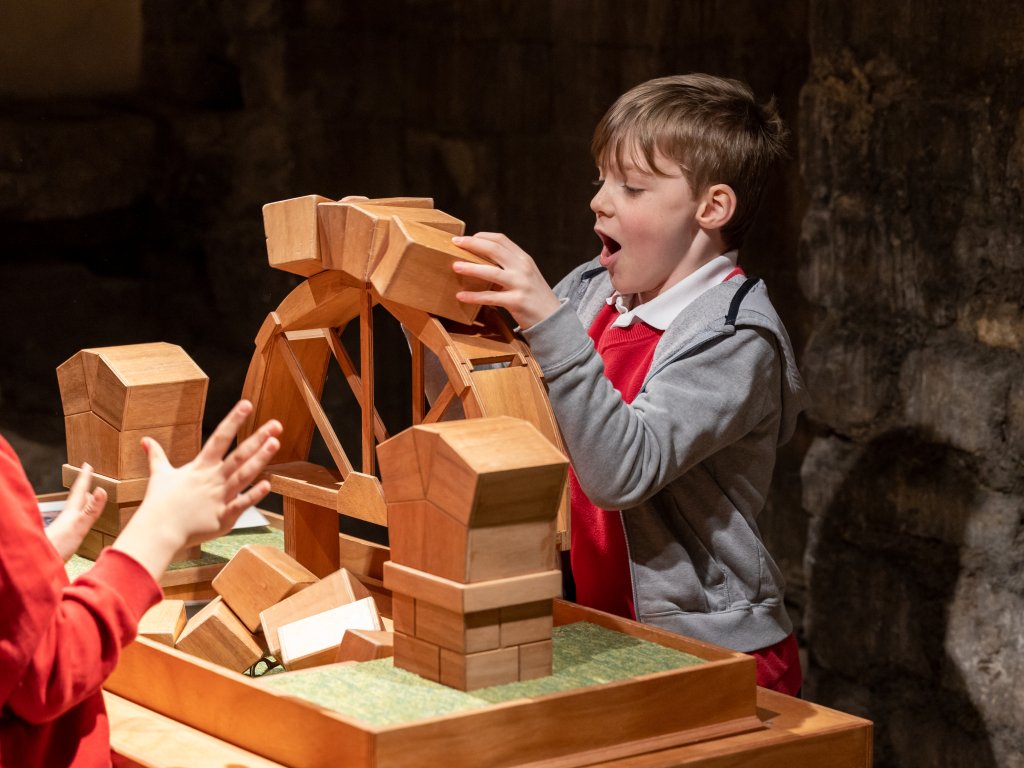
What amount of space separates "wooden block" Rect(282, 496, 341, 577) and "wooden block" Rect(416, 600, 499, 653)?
19.4 inches

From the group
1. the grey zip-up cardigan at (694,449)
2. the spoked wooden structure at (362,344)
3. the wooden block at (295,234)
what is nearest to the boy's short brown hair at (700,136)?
the grey zip-up cardigan at (694,449)

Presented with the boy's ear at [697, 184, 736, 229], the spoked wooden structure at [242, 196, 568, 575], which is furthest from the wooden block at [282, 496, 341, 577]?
the boy's ear at [697, 184, 736, 229]

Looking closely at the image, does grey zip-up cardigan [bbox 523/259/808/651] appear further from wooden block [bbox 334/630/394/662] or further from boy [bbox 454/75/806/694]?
wooden block [bbox 334/630/394/662]

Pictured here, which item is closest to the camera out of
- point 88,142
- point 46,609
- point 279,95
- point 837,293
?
point 46,609

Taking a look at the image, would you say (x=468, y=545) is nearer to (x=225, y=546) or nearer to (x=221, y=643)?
(x=221, y=643)

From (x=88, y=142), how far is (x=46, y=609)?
2.41 meters

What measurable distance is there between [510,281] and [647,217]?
270 mm

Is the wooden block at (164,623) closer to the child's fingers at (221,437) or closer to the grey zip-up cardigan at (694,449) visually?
the child's fingers at (221,437)

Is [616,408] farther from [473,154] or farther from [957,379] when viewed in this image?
[473,154]

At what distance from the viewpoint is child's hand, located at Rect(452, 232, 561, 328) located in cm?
149

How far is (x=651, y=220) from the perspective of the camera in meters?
1.69

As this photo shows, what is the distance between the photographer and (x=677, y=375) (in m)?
1.58

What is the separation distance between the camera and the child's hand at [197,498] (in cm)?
120

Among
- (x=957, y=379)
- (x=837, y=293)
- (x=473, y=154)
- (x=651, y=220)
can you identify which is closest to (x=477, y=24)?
(x=473, y=154)
